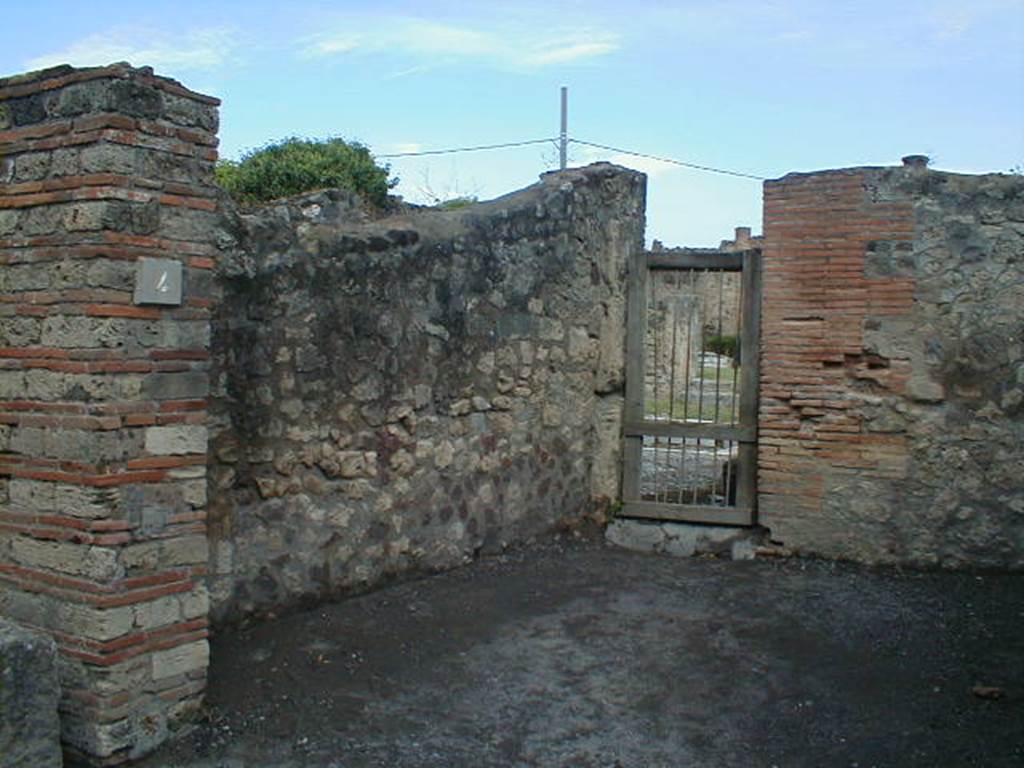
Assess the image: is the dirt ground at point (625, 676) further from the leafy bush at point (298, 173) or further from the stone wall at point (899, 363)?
the leafy bush at point (298, 173)

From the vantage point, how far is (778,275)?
23.9 feet

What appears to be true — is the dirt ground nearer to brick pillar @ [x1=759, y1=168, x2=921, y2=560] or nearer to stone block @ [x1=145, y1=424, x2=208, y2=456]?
brick pillar @ [x1=759, y1=168, x2=921, y2=560]

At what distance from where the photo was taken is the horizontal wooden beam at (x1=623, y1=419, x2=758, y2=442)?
7.58m

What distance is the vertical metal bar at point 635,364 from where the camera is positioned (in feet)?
26.3

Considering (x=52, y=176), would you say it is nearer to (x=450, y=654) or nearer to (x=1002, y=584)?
(x=450, y=654)

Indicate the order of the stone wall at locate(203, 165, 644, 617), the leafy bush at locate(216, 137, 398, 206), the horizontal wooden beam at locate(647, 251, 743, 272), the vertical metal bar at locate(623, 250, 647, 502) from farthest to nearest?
the leafy bush at locate(216, 137, 398, 206), the vertical metal bar at locate(623, 250, 647, 502), the horizontal wooden beam at locate(647, 251, 743, 272), the stone wall at locate(203, 165, 644, 617)

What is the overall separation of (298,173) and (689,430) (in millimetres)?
9697

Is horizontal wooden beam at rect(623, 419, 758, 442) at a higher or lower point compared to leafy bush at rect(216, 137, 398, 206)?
lower

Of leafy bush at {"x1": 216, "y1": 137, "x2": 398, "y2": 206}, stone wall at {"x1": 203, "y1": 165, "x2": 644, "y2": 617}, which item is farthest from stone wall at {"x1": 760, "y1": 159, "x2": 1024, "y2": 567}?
leafy bush at {"x1": 216, "y1": 137, "x2": 398, "y2": 206}

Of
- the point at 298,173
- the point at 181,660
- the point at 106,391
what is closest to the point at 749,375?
the point at 181,660

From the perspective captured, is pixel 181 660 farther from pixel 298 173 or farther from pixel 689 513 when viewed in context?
pixel 298 173

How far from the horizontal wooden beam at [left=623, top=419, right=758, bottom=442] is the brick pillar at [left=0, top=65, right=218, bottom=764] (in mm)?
4399

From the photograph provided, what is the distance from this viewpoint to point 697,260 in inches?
306

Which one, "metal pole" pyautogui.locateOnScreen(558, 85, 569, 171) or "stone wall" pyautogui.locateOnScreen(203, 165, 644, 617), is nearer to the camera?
"stone wall" pyautogui.locateOnScreen(203, 165, 644, 617)
